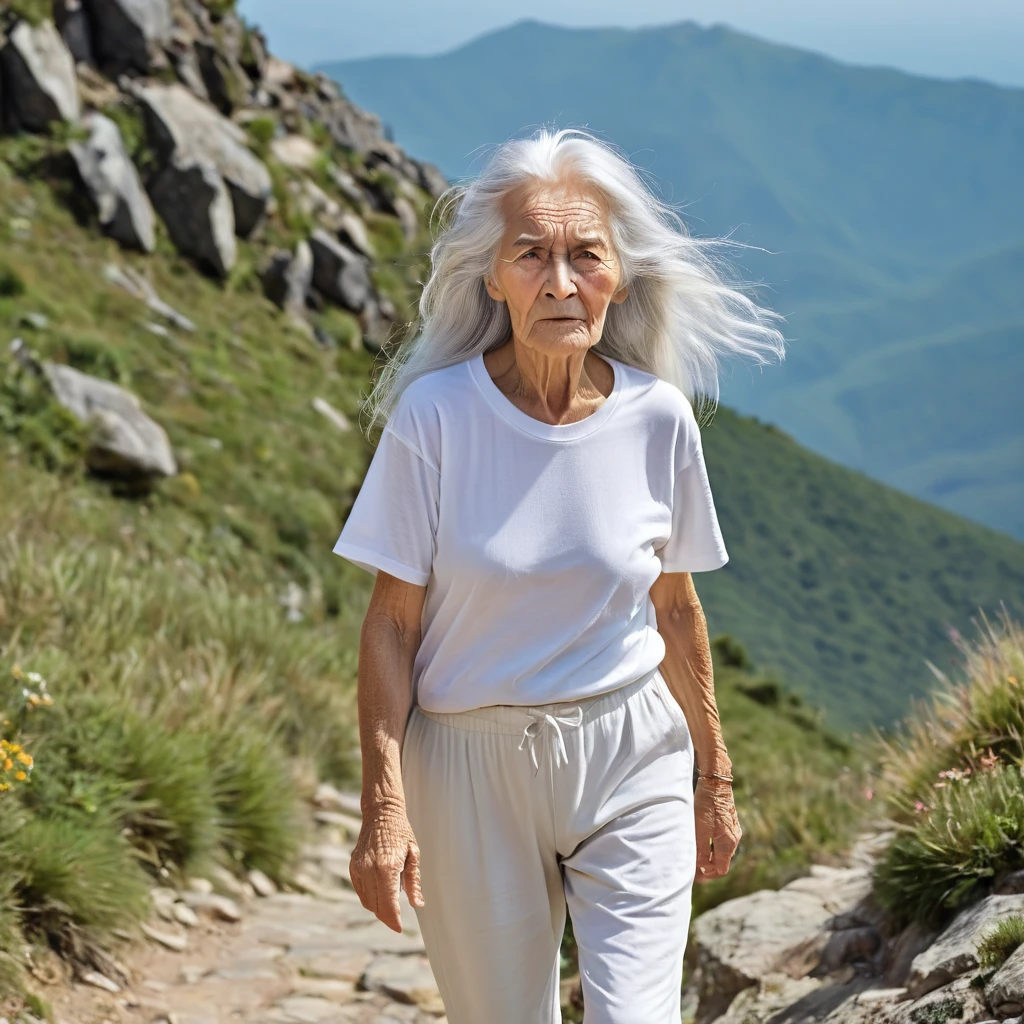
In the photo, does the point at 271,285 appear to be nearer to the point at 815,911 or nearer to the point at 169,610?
the point at 169,610

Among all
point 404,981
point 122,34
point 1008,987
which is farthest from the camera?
point 122,34

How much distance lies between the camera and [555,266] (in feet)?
8.44

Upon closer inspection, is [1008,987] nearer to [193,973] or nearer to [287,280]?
[193,973]

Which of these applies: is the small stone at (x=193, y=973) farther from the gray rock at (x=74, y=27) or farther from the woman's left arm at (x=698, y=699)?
the gray rock at (x=74, y=27)

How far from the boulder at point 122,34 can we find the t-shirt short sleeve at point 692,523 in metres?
21.7

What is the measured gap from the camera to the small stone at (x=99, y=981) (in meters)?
4.28

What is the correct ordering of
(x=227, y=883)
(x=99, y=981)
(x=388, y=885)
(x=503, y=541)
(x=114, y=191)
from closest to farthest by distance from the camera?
(x=388, y=885), (x=503, y=541), (x=99, y=981), (x=227, y=883), (x=114, y=191)

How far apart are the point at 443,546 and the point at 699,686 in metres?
0.68

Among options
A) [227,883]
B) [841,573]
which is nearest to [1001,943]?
[227,883]

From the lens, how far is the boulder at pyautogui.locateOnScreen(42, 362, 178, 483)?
11.1 meters

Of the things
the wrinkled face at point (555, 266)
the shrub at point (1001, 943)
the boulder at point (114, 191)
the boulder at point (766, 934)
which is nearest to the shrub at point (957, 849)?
the boulder at point (766, 934)

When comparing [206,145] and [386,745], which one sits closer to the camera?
[386,745]

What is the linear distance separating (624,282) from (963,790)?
210 cm

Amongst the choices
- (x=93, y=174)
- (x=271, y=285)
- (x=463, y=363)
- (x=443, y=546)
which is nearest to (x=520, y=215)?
(x=463, y=363)
